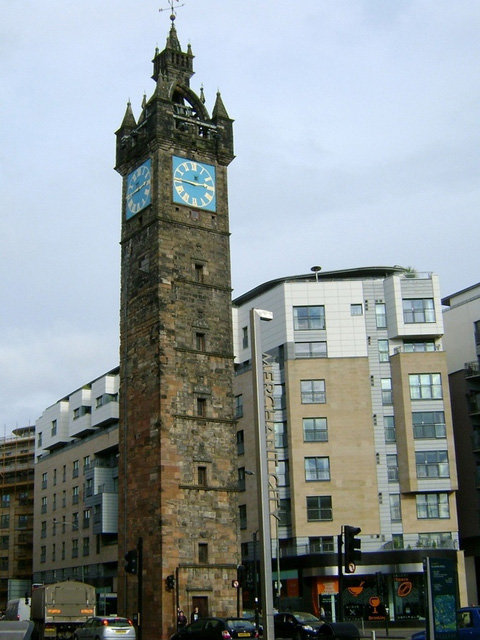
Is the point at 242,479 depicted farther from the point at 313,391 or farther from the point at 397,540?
the point at 397,540

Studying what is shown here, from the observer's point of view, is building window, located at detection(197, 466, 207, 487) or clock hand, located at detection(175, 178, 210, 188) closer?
building window, located at detection(197, 466, 207, 487)

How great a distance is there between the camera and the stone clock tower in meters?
46.6

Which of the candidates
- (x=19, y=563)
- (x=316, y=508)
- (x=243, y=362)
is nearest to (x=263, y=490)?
(x=316, y=508)

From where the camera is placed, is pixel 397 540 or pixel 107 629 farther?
pixel 397 540

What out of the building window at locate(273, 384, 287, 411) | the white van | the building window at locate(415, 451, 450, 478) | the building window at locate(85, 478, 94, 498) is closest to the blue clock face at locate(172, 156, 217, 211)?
the building window at locate(273, 384, 287, 411)

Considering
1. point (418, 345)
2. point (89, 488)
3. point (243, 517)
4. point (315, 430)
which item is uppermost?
point (418, 345)

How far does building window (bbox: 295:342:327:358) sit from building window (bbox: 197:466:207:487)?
62.9 ft

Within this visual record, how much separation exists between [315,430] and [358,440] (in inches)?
125

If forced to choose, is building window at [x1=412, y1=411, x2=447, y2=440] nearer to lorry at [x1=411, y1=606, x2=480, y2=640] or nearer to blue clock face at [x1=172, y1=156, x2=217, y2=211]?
blue clock face at [x1=172, y1=156, x2=217, y2=211]

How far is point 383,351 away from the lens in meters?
66.2

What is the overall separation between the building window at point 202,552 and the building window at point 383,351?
24181 millimetres

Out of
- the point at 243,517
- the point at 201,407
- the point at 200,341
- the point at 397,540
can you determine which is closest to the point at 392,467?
the point at 397,540

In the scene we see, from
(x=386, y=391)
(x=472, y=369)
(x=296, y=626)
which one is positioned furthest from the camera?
(x=472, y=369)

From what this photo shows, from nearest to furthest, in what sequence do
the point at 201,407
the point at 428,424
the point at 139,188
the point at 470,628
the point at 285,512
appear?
1. the point at 470,628
2. the point at 201,407
3. the point at 139,188
4. the point at 428,424
5. the point at 285,512
